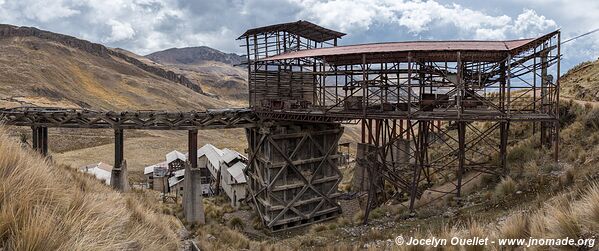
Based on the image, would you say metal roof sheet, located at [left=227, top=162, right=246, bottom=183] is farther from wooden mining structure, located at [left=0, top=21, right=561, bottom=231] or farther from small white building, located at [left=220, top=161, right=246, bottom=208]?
wooden mining structure, located at [left=0, top=21, right=561, bottom=231]

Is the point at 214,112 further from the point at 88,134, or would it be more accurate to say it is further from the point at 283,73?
the point at 88,134

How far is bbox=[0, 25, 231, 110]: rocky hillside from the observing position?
86125 mm

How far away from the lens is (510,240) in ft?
21.0

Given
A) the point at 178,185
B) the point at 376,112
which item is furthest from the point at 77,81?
the point at 376,112

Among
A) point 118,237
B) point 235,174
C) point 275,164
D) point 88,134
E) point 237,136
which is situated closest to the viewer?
point 118,237

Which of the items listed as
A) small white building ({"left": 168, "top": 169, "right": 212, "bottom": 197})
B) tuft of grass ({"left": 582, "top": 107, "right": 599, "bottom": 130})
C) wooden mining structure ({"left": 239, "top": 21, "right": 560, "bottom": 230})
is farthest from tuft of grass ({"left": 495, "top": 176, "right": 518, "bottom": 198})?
small white building ({"left": 168, "top": 169, "right": 212, "bottom": 197})

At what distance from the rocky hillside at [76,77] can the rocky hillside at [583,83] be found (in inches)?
3030

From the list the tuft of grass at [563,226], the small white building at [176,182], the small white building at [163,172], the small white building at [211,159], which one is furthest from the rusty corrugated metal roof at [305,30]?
the tuft of grass at [563,226]

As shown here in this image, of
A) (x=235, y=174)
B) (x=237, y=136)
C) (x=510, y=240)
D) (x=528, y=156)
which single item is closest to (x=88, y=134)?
(x=237, y=136)

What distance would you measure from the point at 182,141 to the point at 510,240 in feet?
210

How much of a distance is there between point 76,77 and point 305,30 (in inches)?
4053

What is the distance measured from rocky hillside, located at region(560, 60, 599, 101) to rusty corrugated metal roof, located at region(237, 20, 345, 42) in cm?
1684

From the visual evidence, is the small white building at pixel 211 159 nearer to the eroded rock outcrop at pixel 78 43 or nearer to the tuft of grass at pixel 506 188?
the tuft of grass at pixel 506 188

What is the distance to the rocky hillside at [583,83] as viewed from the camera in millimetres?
25828
